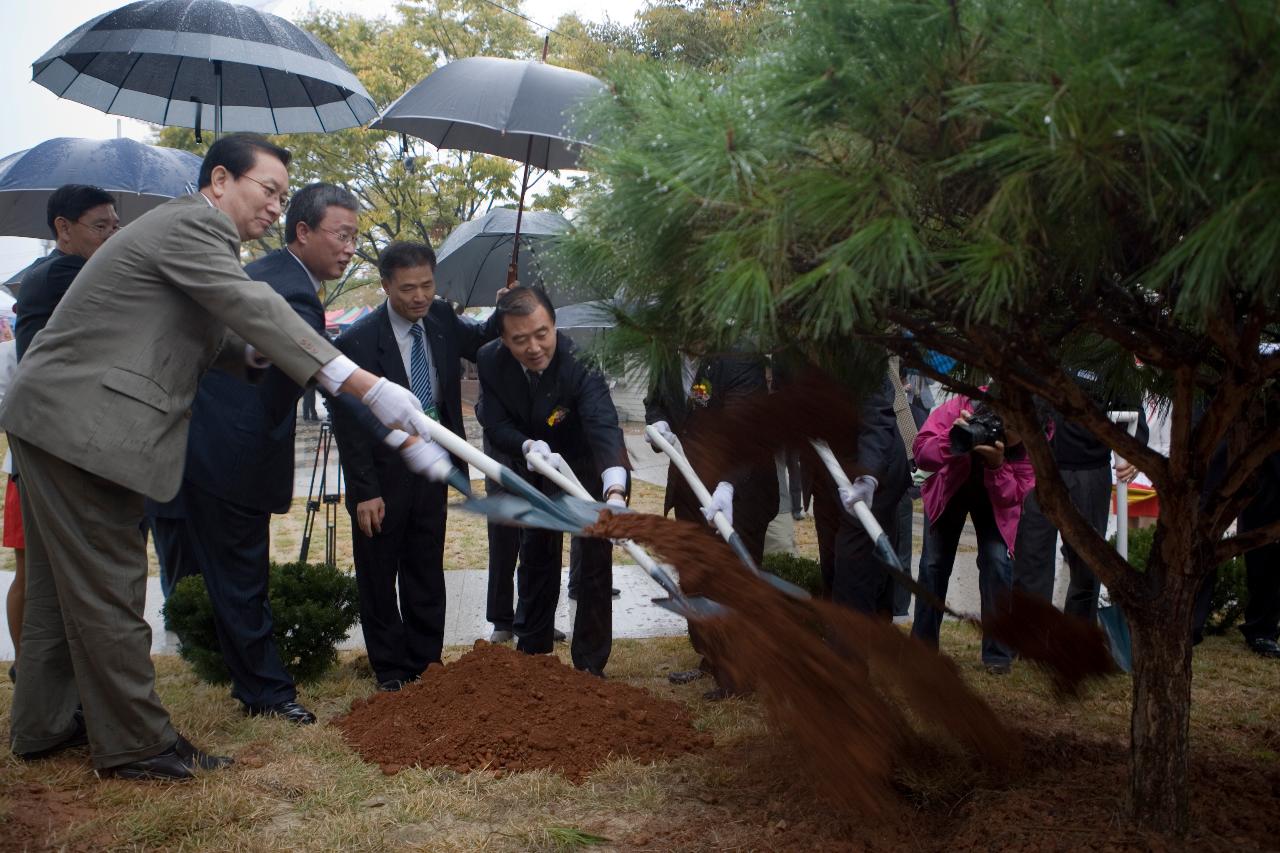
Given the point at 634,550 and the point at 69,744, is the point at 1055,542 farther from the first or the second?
the point at 69,744

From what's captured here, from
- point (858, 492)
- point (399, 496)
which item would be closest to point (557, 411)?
point (399, 496)

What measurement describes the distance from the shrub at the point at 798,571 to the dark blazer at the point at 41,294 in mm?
3023

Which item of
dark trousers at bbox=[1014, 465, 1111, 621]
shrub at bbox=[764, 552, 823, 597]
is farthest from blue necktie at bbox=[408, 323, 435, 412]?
dark trousers at bbox=[1014, 465, 1111, 621]

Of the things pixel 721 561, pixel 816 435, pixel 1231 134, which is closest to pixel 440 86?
pixel 816 435

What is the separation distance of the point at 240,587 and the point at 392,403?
4.28 feet

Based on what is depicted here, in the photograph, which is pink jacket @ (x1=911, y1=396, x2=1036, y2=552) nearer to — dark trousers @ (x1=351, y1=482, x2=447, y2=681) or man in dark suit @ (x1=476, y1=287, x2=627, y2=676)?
man in dark suit @ (x1=476, y1=287, x2=627, y2=676)

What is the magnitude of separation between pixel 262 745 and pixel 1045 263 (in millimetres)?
2898

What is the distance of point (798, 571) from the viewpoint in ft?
15.8

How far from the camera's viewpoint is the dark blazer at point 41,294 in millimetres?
3992

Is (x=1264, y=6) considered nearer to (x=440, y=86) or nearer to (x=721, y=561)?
(x=721, y=561)

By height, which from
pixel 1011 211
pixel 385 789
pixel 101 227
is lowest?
pixel 385 789

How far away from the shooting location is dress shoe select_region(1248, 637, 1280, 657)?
4.98 metres

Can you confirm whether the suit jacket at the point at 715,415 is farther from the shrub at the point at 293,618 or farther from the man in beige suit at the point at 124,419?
the shrub at the point at 293,618

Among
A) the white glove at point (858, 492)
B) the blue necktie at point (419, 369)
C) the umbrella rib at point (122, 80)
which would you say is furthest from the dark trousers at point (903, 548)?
the umbrella rib at point (122, 80)
